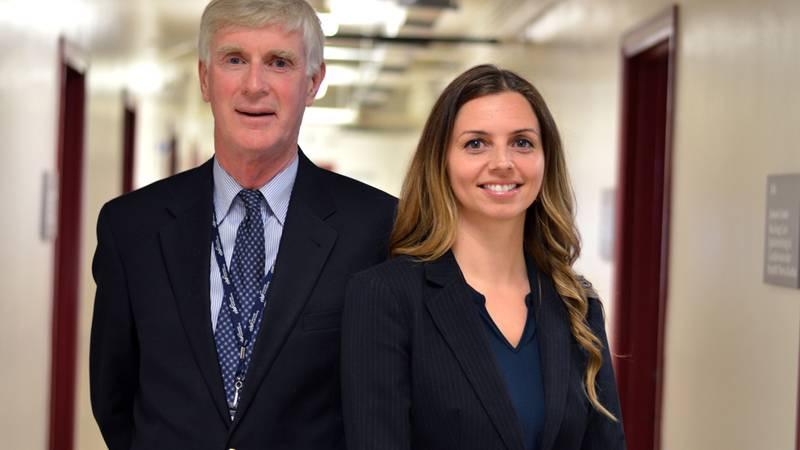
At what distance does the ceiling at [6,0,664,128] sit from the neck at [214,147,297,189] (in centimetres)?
175

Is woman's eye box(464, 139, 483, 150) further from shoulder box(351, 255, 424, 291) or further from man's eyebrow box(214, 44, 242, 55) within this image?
man's eyebrow box(214, 44, 242, 55)

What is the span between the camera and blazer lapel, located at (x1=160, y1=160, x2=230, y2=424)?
5.97ft

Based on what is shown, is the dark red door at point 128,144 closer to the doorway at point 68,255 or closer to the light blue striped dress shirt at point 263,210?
the doorway at point 68,255

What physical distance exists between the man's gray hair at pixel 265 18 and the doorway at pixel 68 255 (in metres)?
3.32

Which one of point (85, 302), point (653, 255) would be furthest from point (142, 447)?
point (85, 302)

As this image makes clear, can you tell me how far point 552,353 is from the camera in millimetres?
1837

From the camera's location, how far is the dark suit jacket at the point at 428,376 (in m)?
1.75

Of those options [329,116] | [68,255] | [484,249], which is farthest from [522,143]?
[329,116]

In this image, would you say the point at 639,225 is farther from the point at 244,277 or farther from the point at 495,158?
the point at 244,277

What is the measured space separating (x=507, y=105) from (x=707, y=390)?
6.42 ft

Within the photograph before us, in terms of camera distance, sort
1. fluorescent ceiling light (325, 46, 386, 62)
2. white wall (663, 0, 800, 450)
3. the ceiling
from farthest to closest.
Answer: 1. fluorescent ceiling light (325, 46, 386, 62)
2. the ceiling
3. white wall (663, 0, 800, 450)

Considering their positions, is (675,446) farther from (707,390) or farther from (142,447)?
(142,447)

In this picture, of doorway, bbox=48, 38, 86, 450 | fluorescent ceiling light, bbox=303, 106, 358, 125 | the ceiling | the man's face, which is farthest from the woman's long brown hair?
fluorescent ceiling light, bbox=303, 106, 358, 125

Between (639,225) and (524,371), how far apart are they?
300 centimetres
